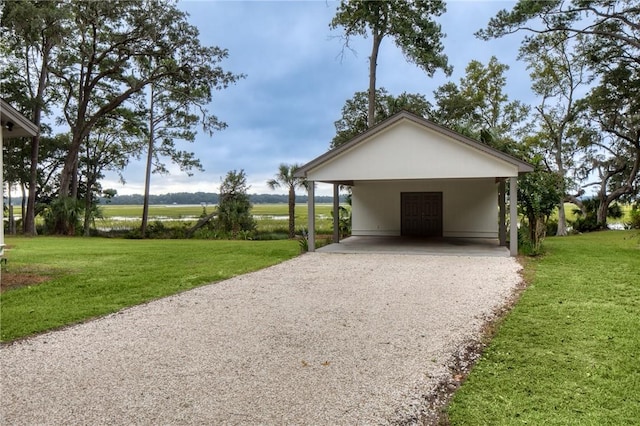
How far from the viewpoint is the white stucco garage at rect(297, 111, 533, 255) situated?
468 inches

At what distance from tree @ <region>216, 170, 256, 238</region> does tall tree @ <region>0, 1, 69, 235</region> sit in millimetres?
9083

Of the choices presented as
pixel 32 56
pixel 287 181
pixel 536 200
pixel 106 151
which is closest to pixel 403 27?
pixel 287 181

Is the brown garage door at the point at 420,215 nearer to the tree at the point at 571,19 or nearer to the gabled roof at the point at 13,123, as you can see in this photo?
the tree at the point at 571,19

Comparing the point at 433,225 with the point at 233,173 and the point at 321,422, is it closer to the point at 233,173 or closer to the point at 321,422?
the point at 233,173

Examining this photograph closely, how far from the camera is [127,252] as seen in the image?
13.6 m

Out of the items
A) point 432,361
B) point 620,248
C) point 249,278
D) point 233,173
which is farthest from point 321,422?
point 233,173

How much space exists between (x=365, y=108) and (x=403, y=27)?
14.3ft

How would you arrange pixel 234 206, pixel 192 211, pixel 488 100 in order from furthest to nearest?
pixel 192 211 → pixel 488 100 → pixel 234 206

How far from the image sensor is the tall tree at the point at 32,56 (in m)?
17.7

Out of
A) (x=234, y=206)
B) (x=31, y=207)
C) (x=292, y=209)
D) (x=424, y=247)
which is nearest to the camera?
(x=424, y=247)

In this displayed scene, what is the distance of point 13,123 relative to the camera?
868cm

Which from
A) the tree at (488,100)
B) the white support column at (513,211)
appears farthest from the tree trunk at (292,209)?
the tree at (488,100)

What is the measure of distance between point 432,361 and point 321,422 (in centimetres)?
161

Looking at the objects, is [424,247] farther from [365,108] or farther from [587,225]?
[587,225]
